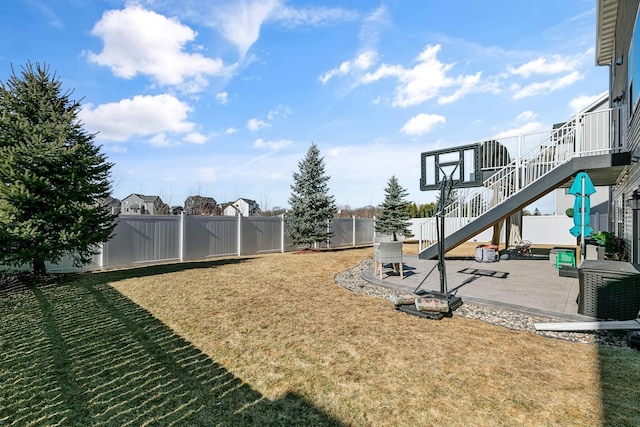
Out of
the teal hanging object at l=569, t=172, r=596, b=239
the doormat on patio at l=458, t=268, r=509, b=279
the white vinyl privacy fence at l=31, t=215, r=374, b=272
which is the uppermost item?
the teal hanging object at l=569, t=172, r=596, b=239

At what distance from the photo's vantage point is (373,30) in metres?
10.0

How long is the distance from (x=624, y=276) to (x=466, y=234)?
4.76 metres

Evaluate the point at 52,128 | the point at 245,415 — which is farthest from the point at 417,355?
the point at 52,128

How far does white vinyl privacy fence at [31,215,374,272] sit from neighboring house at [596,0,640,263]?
12018 millimetres

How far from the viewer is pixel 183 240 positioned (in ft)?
37.7

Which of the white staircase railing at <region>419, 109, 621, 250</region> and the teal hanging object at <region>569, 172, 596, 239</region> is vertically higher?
the white staircase railing at <region>419, 109, 621, 250</region>

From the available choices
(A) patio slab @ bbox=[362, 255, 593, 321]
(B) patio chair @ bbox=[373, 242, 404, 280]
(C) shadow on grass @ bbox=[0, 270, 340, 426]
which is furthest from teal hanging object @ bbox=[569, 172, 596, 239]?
(C) shadow on grass @ bbox=[0, 270, 340, 426]

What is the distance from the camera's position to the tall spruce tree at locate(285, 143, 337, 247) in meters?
14.7

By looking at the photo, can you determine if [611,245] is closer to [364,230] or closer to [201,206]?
[364,230]

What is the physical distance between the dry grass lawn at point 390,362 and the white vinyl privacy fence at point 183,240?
5379 mm

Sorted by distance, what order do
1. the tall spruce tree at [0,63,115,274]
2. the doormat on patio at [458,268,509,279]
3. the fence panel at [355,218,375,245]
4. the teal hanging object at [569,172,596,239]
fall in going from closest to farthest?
the teal hanging object at [569,172,596,239], the tall spruce tree at [0,63,115,274], the doormat on patio at [458,268,509,279], the fence panel at [355,218,375,245]

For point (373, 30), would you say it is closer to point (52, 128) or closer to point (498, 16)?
point (498, 16)

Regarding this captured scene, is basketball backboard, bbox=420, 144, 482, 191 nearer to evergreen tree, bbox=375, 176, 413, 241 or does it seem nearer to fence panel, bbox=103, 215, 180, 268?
fence panel, bbox=103, 215, 180, 268

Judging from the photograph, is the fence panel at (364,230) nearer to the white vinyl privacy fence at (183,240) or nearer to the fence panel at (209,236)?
the white vinyl privacy fence at (183,240)
